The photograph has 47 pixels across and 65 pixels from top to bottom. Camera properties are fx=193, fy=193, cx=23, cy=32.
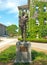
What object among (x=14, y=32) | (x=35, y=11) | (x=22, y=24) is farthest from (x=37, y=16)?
(x=14, y=32)

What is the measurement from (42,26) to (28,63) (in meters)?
28.1

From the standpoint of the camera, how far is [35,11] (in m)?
41.6

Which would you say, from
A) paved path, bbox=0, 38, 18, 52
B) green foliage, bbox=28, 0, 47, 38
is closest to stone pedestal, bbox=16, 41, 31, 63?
paved path, bbox=0, 38, 18, 52

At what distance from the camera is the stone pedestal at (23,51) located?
12781 millimetres

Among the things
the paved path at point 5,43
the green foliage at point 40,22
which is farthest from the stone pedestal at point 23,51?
the green foliage at point 40,22

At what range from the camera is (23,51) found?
12.8m

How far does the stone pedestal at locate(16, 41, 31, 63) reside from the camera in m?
12.8

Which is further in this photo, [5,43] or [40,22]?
[40,22]

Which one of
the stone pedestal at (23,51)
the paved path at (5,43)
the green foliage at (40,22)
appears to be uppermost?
the green foliage at (40,22)

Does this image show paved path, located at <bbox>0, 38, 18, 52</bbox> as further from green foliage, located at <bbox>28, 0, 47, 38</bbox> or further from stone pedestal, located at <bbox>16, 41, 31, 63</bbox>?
stone pedestal, located at <bbox>16, 41, 31, 63</bbox>

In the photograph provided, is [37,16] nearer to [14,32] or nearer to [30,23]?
[30,23]

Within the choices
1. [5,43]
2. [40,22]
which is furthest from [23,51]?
[40,22]

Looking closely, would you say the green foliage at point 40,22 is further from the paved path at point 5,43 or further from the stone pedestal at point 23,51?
the stone pedestal at point 23,51

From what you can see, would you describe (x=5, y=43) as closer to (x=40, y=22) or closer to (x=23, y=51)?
(x=40, y=22)
